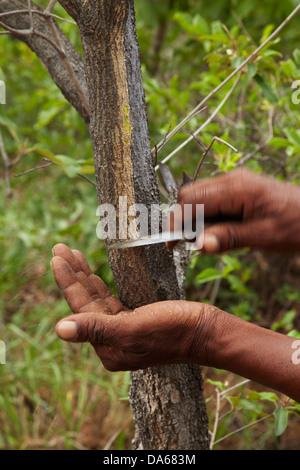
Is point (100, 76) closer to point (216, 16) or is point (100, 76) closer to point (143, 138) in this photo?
point (143, 138)

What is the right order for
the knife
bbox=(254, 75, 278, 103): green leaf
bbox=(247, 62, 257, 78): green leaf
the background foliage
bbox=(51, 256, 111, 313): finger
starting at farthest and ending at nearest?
1. the background foliage
2. bbox=(254, 75, 278, 103): green leaf
3. bbox=(247, 62, 257, 78): green leaf
4. bbox=(51, 256, 111, 313): finger
5. the knife

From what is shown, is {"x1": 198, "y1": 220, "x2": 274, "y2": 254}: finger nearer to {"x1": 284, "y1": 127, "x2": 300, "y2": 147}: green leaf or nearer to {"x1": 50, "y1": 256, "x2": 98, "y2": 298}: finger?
{"x1": 50, "y1": 256, "x2": 98, "y2": 298}: finger

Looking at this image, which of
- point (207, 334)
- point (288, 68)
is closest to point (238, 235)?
point (207, 334)

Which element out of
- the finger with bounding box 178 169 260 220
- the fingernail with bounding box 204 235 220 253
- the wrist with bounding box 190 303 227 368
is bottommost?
the wrist with bounding box 190 303 227 368

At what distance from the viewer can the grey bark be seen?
1000 mm

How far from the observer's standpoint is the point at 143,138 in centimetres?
110

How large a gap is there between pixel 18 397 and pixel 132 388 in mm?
1736

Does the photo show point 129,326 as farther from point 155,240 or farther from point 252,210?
point 252,210

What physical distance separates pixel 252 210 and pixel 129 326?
0.37m

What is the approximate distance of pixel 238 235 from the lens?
2.80 feet

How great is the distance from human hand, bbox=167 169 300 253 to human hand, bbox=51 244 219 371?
24 centimetres

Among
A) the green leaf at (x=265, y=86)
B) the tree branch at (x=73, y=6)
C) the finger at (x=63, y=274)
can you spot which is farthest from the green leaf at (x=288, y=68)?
the finger at (x=63, y=274)

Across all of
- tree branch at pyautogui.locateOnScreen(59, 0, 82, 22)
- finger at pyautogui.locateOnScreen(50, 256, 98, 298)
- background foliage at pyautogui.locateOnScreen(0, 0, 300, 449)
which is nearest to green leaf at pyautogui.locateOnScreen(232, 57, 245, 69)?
background foliage at pyautogui.locateOnScreen(0, 0, 300, 449)
